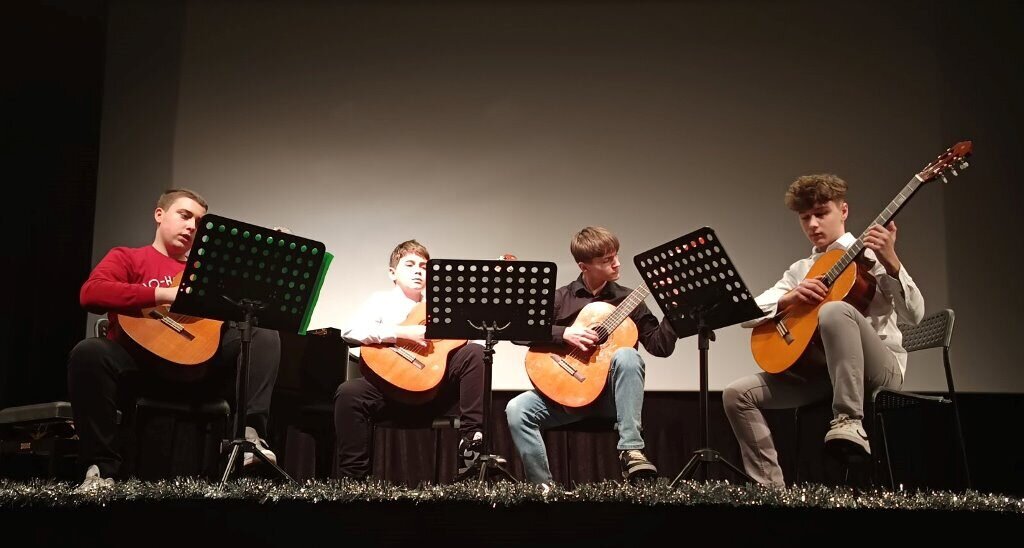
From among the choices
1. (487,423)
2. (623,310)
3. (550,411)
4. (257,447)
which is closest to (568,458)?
(550,411)

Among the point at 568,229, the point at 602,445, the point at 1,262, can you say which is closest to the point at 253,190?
the point at 1,262

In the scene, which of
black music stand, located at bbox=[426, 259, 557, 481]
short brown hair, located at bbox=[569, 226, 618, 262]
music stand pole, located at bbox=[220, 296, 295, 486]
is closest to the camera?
music stand pole, located at bbox=[220, 296, 295, 486]

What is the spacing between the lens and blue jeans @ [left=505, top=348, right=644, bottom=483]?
3.87 metres

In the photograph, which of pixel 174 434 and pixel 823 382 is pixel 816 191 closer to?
pixel 823 382

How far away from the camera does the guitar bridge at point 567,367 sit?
4.04 m

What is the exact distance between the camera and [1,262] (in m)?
5.11

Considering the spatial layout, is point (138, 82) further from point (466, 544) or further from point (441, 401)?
point (466, 544)

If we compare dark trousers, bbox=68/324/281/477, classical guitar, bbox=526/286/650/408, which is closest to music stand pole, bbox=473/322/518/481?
classical guitar, bbox=526/286/650/408

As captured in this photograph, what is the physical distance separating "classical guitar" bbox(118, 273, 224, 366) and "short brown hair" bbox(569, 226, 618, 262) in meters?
1.75

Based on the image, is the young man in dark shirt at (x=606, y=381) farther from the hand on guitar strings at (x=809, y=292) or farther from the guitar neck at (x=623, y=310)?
the hand on guitar strings at (x=809, y=292)

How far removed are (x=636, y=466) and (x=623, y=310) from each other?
780 mm

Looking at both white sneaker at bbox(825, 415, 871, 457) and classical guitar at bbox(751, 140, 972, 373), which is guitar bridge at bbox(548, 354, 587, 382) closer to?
classical guitar at bbox(751, 140, 972, 373)

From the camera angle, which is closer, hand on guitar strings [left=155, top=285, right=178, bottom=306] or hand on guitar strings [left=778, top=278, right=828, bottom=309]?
hand on guitar strings [left=155, top=285, right=178, bottom=306]

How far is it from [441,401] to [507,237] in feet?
5.19
